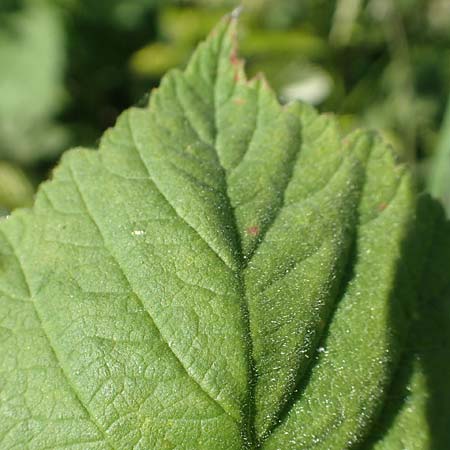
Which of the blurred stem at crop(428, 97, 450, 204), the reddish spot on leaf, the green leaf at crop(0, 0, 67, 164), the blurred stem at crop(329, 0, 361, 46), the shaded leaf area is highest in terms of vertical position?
the green leaf at crop(0, 0, 67, 164)

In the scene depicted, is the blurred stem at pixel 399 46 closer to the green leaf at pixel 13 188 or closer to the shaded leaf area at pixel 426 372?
the shaded leaf area at pixel 426 372

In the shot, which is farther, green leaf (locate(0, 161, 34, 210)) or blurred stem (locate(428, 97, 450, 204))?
green leaf (locate(0, 161, 34, 210))

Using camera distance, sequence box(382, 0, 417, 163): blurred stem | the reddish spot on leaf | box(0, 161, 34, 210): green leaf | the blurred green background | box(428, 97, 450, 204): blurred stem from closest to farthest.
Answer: the reddish spot on leaf, box(428, 97, 450, 204): blurred stem, box(0, 161, 34, 210): green leaf, the blurred green background, box(382, 0, 417, 163): blurred stem

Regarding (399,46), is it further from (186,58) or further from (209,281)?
(209,281)

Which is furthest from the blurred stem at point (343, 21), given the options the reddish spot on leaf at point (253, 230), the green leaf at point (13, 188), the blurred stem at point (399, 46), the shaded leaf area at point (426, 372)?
the reddish spot on leaf at point (253, 230)

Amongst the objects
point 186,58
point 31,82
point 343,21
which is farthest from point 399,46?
point 31,82

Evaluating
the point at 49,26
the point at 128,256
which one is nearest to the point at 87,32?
the point at 49,26

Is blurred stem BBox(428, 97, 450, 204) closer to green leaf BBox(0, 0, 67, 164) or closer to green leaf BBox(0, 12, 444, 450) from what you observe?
green leaf BBox(0, 12, 444, 450)

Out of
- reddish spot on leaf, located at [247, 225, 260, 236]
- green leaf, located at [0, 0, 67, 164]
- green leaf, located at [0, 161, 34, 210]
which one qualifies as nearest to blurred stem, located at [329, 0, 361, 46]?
green leaf, located at [0, 0, 67, 164]
